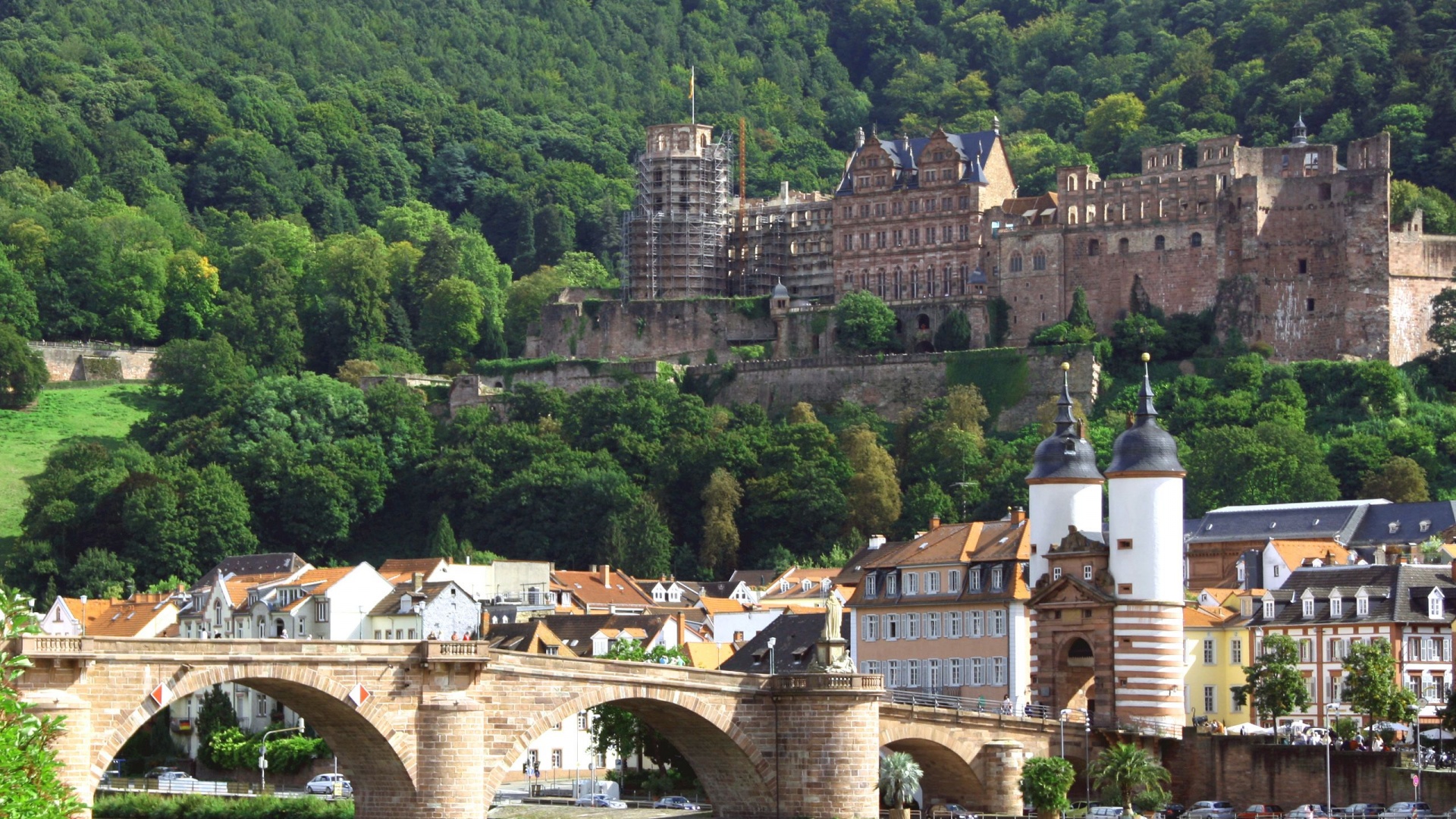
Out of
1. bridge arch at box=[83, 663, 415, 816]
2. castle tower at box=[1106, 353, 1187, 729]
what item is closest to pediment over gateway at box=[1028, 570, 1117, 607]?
castle tower at box=[1106, 353, 1187, 729]

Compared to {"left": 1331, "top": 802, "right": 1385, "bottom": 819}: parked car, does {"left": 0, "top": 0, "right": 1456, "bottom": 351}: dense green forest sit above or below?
above

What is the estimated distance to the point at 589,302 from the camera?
138 metres

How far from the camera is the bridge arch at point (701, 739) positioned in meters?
61.7

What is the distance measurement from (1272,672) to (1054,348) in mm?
50879

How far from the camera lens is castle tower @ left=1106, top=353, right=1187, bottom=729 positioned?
7131 centimetres

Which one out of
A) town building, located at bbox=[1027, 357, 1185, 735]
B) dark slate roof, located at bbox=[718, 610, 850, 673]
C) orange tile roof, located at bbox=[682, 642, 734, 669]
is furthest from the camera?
orange tile roof, located at bbox=[682, 642, 734, 669]

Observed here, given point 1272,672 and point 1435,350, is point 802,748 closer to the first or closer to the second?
point 1272,672

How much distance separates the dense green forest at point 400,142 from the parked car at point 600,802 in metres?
66.8

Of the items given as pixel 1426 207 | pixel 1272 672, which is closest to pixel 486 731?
pixel 1272 672

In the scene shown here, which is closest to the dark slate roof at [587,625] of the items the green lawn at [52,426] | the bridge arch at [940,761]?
the bridge arch at [940,761]

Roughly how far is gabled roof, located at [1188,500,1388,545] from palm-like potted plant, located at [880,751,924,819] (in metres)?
29.6

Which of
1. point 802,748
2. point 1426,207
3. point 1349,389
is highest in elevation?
point 1426,207

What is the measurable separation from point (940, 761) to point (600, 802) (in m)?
9.59

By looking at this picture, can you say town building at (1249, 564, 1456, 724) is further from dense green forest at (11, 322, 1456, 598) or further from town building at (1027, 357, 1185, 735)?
dense green forest at (11, 322, 1456, 598)
